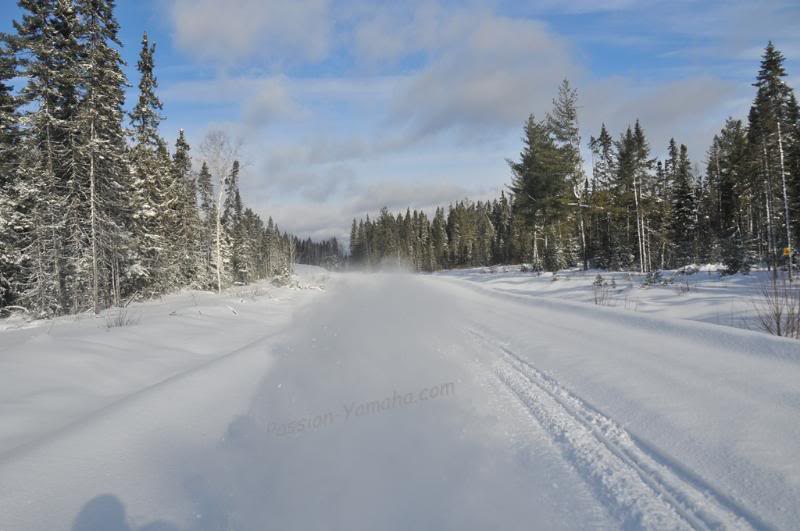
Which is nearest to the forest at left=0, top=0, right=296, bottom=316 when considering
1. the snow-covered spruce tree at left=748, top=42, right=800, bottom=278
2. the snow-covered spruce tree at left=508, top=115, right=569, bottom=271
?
the snow-covered spruce tree at left=508, top=115, right=569, bottom=271

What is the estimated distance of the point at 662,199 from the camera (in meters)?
47.6

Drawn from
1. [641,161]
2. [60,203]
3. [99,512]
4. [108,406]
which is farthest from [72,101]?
[641,161]

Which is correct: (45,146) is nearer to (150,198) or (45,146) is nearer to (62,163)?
(62,163)

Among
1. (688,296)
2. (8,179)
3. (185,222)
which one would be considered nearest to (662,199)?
(688,296)

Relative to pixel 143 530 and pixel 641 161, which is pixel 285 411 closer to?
pixel 143 530

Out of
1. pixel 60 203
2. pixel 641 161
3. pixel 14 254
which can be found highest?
pixel 641 161

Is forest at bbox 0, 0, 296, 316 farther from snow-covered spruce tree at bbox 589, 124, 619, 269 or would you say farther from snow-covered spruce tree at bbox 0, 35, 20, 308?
snow-covered spruce tree at bbox 589, 124, 619, 269

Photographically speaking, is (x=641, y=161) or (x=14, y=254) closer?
(x=14, y=254)

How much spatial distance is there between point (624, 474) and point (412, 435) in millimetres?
2054

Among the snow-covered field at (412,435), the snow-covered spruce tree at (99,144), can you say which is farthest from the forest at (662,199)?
the snow-covered spruce tree at (99,144)

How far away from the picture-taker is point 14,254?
18250mm

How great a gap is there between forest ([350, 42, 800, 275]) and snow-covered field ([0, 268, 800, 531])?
810 inches

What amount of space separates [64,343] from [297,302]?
46.0 feet

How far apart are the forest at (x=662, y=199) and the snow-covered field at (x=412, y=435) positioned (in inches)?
810
